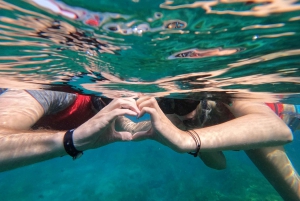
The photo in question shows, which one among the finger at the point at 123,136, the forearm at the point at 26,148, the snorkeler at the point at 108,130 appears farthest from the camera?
the finger at the point at 123,136

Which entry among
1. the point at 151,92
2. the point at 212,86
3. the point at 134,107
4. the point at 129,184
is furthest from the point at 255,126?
the point at 129,184

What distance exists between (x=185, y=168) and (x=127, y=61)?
911 inches

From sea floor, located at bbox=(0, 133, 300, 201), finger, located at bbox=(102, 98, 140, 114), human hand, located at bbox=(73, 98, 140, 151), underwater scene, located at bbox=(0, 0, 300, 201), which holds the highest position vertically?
underwater scene, located at bbox=(0, 0, 300, 201)

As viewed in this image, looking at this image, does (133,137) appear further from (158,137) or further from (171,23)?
(171,23)

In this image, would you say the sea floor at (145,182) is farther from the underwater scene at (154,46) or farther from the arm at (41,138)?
the arm at (41,138)

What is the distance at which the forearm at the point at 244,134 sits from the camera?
3.55 m

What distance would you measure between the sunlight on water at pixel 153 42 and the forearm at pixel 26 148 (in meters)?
1.49

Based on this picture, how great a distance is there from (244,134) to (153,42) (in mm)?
2519

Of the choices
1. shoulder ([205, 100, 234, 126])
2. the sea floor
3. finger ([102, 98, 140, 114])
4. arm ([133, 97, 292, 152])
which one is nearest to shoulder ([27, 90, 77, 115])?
finger ([102, 98, 140, 114])

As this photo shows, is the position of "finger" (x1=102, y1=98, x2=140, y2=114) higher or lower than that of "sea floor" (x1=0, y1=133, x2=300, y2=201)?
higher

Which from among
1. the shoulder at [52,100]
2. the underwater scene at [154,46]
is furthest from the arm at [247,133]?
the shoulder at [52,100]

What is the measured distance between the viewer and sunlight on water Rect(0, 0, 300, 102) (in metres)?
2.10

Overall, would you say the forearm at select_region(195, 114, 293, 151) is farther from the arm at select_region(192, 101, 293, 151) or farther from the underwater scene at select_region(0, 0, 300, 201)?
the underwater scene at select_region(0, 0, 300, 201)

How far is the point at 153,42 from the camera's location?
2.82 m
